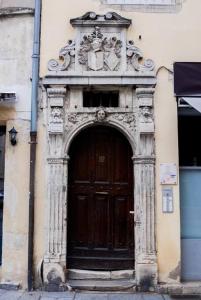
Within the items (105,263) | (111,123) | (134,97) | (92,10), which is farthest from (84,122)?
(105,263)

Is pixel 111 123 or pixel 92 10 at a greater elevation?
pixel 92 10

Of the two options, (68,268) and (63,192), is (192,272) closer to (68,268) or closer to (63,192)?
(68,268)

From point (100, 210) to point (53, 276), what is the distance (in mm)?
1359

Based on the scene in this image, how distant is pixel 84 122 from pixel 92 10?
6.58ft

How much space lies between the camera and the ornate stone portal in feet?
22.1

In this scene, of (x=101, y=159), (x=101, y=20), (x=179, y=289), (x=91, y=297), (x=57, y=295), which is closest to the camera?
(x=91, y=297)

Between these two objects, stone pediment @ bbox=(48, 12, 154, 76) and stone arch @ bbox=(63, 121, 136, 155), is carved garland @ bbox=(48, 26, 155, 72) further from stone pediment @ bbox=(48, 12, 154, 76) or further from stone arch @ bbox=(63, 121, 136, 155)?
stone arch @ bbox=(63, 121, 136, 155)

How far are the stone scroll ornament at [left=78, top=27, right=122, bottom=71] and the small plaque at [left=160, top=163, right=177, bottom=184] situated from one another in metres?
1.90

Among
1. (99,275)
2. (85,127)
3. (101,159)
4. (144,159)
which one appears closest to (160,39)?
(85,127)

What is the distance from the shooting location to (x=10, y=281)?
6.71 metres

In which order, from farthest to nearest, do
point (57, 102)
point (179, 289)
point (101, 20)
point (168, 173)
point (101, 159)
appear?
point (101, 159)
point (101, 20)
point (57, 102)
point (168, 173)
point (179, 289)

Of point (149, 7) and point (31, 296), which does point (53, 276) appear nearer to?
point (31, 296)

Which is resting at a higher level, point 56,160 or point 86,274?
point 56,160

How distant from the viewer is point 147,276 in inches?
260
